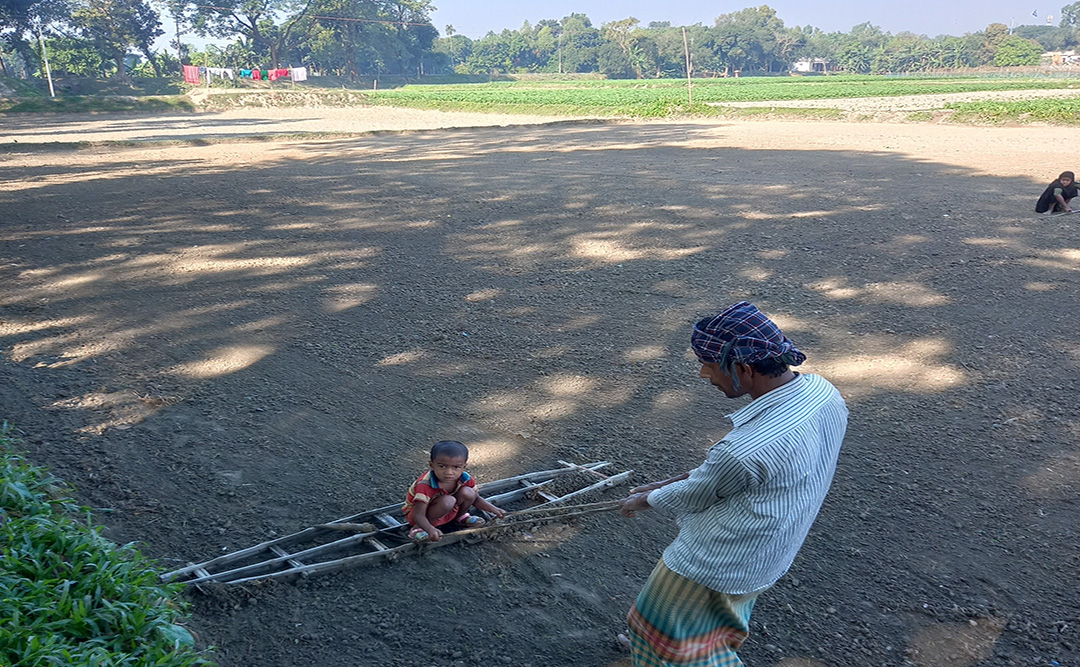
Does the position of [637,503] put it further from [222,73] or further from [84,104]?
[222,73]

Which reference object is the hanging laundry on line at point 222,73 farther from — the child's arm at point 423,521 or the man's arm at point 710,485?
the man's arm at point 710,485

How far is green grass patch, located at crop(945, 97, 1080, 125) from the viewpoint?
27750 mm

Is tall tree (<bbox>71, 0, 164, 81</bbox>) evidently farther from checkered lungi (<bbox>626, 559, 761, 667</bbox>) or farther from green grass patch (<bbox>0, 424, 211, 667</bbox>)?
checkered lungi (<bbox>626, 559, 761, 667</bbox>)

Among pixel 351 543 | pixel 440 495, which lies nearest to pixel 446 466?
pixel 440 495

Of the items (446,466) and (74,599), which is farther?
(446,466)

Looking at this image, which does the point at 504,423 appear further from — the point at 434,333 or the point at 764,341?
the point at 764,341

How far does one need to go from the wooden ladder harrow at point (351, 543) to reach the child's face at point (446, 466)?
0.98ft

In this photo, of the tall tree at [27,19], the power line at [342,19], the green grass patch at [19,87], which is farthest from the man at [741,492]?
the power line at [342,19]

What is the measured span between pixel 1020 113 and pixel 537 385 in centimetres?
2944

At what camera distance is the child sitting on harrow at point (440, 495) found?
4.03m

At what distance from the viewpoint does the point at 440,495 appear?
13.5 ft

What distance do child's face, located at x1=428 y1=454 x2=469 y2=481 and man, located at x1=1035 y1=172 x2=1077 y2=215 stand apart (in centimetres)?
1078

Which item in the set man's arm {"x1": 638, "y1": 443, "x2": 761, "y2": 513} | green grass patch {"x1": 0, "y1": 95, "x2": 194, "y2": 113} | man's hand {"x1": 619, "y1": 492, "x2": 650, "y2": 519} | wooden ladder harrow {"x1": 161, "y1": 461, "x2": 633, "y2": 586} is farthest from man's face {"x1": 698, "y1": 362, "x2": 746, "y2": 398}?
green grass patch {"x1": 0, "y1": 95, "x2": 194, "y2": 113}

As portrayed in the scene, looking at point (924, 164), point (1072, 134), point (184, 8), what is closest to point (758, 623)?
point (924, 164)
